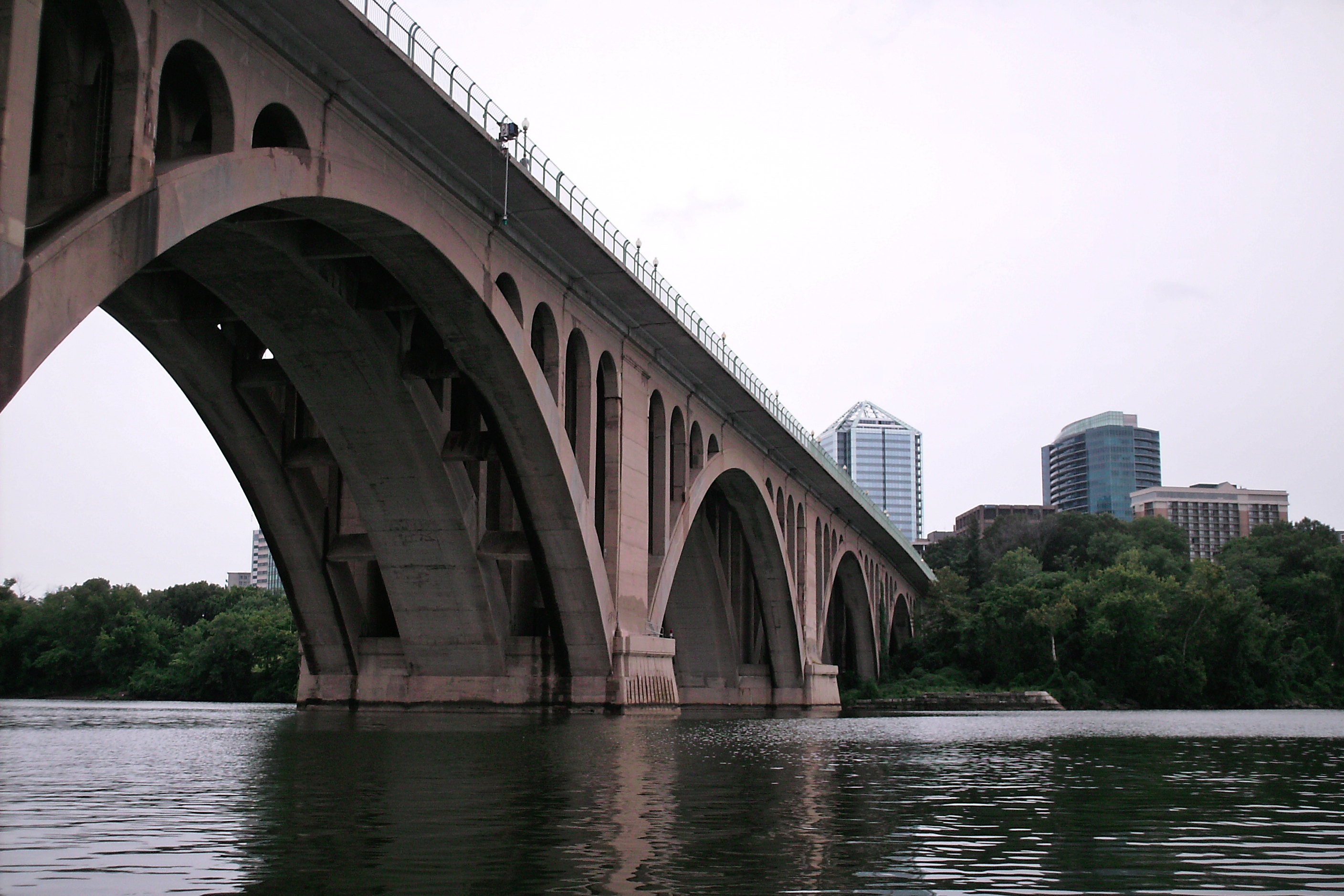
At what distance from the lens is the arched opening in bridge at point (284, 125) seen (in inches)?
925

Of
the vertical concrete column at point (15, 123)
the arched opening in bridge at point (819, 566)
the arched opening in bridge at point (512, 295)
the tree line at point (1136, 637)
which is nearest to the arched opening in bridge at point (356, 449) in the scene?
the arched opening in bridge at point (512, 295)

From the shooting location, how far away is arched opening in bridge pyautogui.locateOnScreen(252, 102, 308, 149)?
77.1 ft

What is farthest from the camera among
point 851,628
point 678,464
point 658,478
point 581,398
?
point 851,628

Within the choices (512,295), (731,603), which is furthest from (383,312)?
(731,603)

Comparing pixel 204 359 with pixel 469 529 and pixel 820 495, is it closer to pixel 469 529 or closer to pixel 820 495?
pixel 469 529

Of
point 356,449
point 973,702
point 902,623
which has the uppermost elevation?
point 356,449

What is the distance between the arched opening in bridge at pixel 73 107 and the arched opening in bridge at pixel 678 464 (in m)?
28.9

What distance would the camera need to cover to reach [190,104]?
2175cm

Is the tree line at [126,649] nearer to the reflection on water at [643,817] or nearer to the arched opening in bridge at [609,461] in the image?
the arched opening in bridge at [609,461]

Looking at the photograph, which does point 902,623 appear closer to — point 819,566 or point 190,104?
point 819,566

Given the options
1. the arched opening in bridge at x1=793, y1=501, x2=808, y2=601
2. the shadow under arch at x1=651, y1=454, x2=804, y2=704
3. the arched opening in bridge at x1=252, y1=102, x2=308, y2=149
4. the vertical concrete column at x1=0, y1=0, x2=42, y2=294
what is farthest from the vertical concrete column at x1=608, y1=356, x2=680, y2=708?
the arched opening in bridge at x1=793, y1=501, x2=808, y2=601

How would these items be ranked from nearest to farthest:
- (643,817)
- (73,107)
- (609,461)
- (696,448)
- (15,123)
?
(643,817), (15,123), (73,107), (609,461), (696,448)

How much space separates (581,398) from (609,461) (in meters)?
2.45

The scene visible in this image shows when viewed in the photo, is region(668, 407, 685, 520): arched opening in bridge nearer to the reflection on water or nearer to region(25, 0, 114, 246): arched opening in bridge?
the reflection on water
